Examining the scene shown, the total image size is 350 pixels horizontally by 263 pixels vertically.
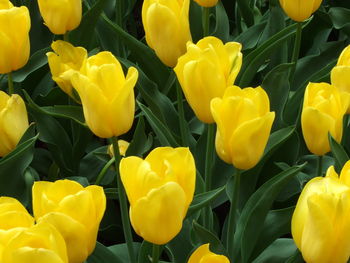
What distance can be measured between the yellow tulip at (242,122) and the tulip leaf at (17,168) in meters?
0.39

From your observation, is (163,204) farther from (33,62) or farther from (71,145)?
(33,62)

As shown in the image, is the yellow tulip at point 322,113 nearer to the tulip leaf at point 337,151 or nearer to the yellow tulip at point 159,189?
the tulip leaf at point 337,151

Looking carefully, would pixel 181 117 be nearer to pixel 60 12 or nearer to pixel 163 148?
pixel 60 12

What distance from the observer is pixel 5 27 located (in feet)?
4.54

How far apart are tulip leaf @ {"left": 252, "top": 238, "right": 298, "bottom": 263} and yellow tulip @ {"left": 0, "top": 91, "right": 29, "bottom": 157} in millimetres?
479

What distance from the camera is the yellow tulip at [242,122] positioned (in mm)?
1043

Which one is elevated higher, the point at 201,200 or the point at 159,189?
the point at 159,189

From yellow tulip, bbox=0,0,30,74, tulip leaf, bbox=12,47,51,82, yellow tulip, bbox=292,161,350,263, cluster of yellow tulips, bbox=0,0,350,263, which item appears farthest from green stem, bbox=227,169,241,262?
tulip leaf, bbox=12,47,51,82

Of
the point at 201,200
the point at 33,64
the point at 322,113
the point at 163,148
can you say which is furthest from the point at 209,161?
the point at 33,64

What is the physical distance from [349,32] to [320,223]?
4.09ft

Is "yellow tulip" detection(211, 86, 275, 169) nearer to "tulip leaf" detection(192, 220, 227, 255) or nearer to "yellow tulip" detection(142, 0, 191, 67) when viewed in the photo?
"tulip leaf" detection(192, 220, 227, 255)

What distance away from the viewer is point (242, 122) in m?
1.05

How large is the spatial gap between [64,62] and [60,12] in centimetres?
11

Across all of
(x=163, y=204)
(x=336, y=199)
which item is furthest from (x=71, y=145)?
(x=336, y=199)
